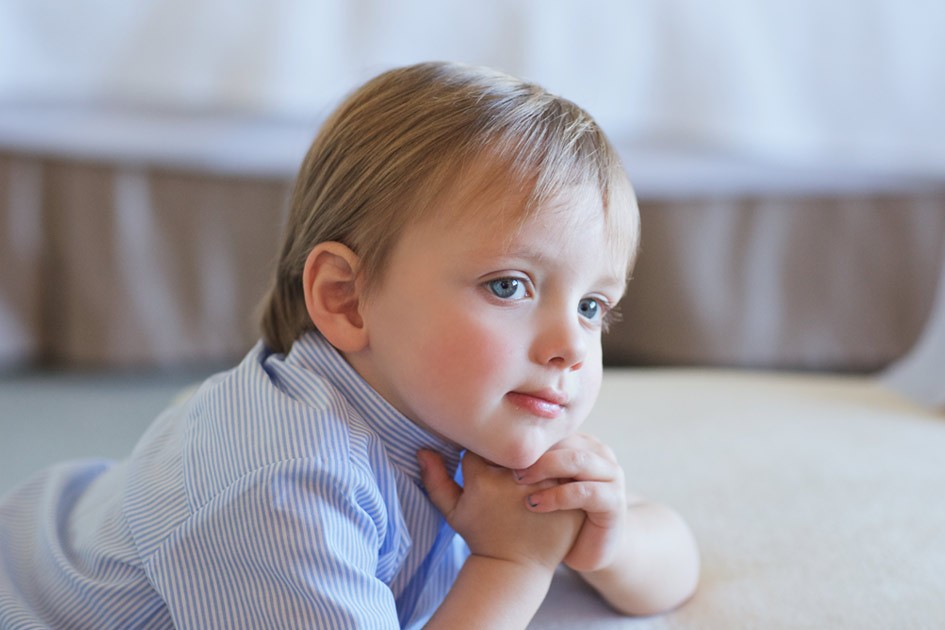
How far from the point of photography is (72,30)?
50.3 inches

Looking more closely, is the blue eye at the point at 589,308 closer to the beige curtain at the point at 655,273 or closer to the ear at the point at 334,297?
the ear at the point at 334,297

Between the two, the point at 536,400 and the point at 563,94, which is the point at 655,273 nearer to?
the point at 563,94

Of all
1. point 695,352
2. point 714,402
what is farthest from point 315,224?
point 695,352

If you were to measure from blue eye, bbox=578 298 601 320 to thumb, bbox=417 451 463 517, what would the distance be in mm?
135

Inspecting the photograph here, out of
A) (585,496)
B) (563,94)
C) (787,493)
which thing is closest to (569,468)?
(585,496)

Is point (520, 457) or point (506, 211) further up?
point (506, 211)

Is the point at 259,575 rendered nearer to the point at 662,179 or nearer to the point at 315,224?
the point at 315,224

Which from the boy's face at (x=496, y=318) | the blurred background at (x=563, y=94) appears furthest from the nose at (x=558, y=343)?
the blurred background at (x=563, y=94)

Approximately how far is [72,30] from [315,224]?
2.76 ft

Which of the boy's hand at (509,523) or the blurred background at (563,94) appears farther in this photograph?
the blurred background at (563,94)

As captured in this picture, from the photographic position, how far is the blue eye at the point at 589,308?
60 centimetres

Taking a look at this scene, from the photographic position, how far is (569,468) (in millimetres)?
596

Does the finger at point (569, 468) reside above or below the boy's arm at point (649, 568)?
above

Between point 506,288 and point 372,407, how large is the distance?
0.12m
